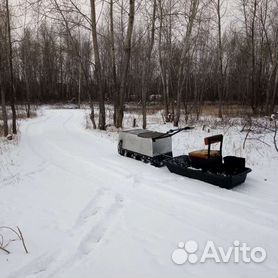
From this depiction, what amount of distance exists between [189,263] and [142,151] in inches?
157

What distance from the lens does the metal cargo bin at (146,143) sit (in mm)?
6547

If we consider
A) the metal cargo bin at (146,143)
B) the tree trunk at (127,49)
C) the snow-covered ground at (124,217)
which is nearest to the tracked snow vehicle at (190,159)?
the metal cargo bin at (146,143)

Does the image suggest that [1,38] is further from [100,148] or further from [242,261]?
[242,261]

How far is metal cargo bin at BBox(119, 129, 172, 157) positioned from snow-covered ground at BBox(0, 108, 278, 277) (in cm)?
38

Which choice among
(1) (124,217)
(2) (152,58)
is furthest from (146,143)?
(2) (152,58)

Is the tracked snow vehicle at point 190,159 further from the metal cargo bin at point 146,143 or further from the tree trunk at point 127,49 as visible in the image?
the tree trunk at point 127,49

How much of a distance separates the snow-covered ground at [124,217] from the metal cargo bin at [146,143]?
384mm

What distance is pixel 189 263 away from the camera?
3.04m

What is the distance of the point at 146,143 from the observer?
668 centimetres

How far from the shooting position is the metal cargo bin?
655 centimetres

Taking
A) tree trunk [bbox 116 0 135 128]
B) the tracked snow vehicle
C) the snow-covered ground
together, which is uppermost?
tree trunk [bbox 116 0 135 128]

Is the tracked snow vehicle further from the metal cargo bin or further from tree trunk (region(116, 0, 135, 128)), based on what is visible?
tree trunk (region(116, 0, 135, 128))

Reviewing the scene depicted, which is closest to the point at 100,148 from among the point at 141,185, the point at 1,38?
the point at 141,185

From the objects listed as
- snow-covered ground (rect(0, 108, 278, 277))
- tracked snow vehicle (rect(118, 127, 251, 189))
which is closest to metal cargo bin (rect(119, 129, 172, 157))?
tracked snow vehicle (rect(118, 127, 251, 189))
